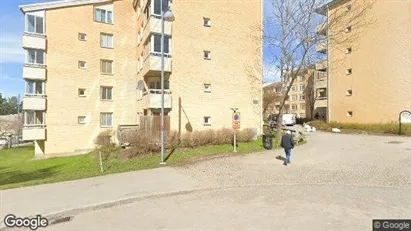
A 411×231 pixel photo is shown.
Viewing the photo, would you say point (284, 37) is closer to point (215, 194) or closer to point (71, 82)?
point (215, 194)

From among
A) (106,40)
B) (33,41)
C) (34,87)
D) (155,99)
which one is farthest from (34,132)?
(155,99)

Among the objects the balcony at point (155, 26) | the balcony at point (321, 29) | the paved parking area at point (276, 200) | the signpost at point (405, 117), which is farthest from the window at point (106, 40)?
the signpost at point (405, 117)

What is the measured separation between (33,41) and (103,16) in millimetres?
6172

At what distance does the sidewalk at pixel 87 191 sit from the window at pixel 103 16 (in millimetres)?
18894

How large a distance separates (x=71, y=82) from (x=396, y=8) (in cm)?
2975

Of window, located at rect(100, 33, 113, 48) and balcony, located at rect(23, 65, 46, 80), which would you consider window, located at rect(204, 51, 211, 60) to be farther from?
balcony, located at rect(23, 65, 46, 80)

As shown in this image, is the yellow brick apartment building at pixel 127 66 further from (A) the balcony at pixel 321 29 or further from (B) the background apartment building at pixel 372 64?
(B) the background apartment building at pixel 372 64

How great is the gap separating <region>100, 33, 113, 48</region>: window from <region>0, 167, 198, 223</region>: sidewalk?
17658 millimetres

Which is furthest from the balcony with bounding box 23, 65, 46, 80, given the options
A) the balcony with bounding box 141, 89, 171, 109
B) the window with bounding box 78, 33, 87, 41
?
the balcony with bounding box 141, 89, 171, 109

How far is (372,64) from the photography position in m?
26.5

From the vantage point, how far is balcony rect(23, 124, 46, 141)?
71.6ft

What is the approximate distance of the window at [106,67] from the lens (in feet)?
80.5

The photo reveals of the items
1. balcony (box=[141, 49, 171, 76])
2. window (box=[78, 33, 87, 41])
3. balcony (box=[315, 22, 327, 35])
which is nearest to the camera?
balcony (box=[315, 22, 327, 35])

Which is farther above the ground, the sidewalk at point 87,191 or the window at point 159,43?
the window at point 159,43
